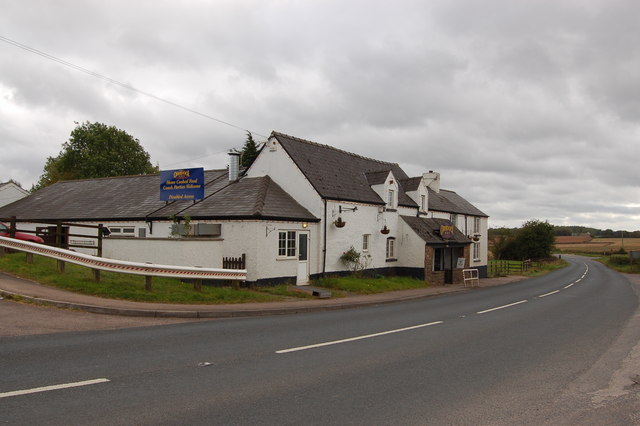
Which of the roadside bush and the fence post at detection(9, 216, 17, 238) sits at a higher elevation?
the fence post at detection(9, 216, 17, 238)

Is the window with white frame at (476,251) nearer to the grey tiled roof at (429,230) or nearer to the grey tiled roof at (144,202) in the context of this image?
the grey tiled roof at (429,230)

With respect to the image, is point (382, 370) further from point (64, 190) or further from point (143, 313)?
point (64, 190)

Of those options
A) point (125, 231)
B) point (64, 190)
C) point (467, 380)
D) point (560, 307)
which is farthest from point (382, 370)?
point (64, 190)

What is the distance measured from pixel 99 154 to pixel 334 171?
41318 mm

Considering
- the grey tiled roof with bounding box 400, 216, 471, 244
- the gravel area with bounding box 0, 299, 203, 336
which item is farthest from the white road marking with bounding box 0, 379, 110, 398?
the grey tiled roof with bounding box 400, 216, 471, 244

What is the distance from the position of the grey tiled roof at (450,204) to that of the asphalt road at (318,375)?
24.0m

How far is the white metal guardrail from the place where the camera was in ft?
47.2

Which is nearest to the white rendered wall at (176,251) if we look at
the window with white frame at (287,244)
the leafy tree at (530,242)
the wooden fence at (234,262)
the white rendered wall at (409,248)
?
the wooden fence at (234,262)

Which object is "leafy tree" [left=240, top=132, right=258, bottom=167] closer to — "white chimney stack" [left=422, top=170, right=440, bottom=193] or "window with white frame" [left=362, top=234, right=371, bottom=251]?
"white chimney stack" [left=422, top=170, right=440, bottom=193]

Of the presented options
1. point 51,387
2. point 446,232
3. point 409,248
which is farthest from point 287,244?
point 51,387

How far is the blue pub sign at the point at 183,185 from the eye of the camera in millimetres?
23250

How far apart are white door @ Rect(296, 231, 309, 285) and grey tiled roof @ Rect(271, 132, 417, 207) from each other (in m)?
2.28

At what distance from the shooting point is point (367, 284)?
23.5 meters

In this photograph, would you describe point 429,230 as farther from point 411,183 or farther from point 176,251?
point 176,251
